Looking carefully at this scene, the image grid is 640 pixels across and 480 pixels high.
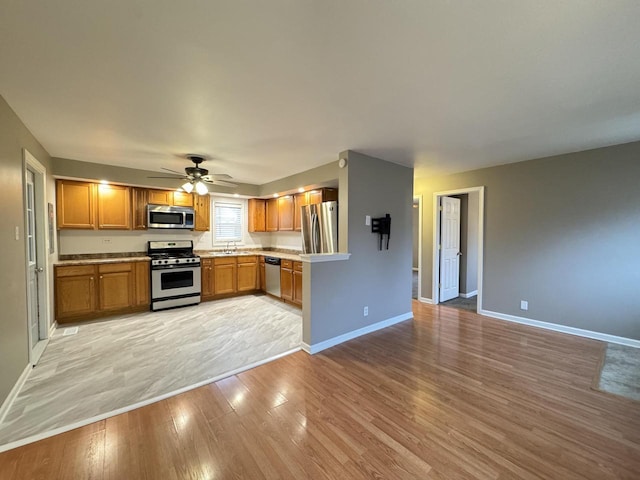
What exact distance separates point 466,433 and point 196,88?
3.17m

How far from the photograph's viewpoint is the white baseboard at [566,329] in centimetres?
332

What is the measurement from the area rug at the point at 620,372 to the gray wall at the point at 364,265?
2231mm

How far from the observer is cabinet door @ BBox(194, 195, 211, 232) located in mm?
5559

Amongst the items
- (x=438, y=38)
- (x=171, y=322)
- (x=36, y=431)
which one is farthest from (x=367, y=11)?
(x=171, y=322)

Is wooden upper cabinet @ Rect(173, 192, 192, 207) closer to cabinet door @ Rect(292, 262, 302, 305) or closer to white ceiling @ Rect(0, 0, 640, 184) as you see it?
white ceiling @ Rect(0, 0, 640, 184)

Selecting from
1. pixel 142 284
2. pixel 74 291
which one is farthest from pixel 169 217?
pixel 74 291

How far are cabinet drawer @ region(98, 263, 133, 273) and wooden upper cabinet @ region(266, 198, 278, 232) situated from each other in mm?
2789

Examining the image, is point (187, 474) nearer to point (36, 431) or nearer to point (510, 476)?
point (36, 431)

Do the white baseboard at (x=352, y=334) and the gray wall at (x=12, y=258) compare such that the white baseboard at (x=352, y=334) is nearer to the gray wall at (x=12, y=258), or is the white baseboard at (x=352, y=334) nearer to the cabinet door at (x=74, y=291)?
the gray wall at (x=12, y=258)

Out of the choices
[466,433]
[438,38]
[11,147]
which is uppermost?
[438,38]

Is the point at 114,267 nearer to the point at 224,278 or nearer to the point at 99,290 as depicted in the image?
the point at 99,290

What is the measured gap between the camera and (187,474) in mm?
1555

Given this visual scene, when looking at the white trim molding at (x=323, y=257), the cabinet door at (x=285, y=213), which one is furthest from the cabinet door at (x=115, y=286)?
the white trim molding at (x=323, y=257)

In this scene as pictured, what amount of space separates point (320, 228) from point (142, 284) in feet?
10.7
